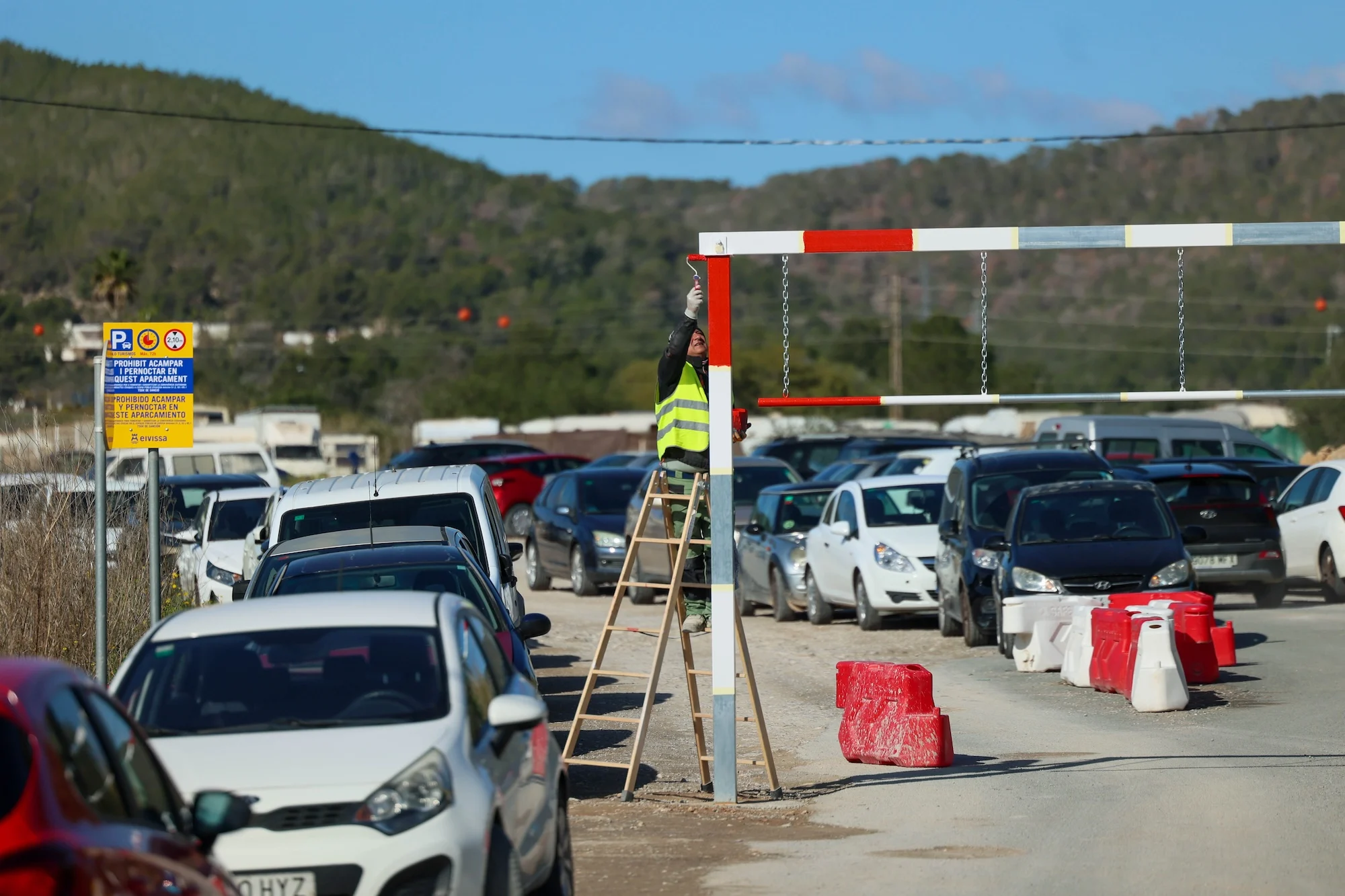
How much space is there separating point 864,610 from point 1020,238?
10.4 m

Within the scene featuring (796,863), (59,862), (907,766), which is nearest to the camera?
(59,862)

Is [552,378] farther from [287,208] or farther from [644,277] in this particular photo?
[287,208]

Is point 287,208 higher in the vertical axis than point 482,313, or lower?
higher

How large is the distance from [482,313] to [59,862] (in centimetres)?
13054

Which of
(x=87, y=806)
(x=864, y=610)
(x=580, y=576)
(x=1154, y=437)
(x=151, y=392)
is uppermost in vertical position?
(x=151, y=392)

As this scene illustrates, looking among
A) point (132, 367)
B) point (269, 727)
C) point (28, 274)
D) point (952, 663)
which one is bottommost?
point (952, 663)

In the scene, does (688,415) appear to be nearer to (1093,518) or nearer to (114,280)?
(1093,518)

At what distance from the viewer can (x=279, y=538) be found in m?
14.1

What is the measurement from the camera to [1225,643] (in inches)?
632

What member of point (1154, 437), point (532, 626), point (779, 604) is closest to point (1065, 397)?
point (532, 626)

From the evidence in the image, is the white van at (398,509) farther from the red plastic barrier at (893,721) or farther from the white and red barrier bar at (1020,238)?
the white and red barrier bar at (1020,238)

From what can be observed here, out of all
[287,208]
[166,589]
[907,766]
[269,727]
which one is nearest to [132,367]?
[166,589]

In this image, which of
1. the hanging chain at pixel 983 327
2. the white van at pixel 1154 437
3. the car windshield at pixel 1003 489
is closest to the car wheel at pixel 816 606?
the car windshield at pixel 1003 489

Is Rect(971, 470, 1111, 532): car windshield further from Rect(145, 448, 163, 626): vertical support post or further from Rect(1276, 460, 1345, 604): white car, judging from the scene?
Rect(145, 448, 163, 626): vertical support post
